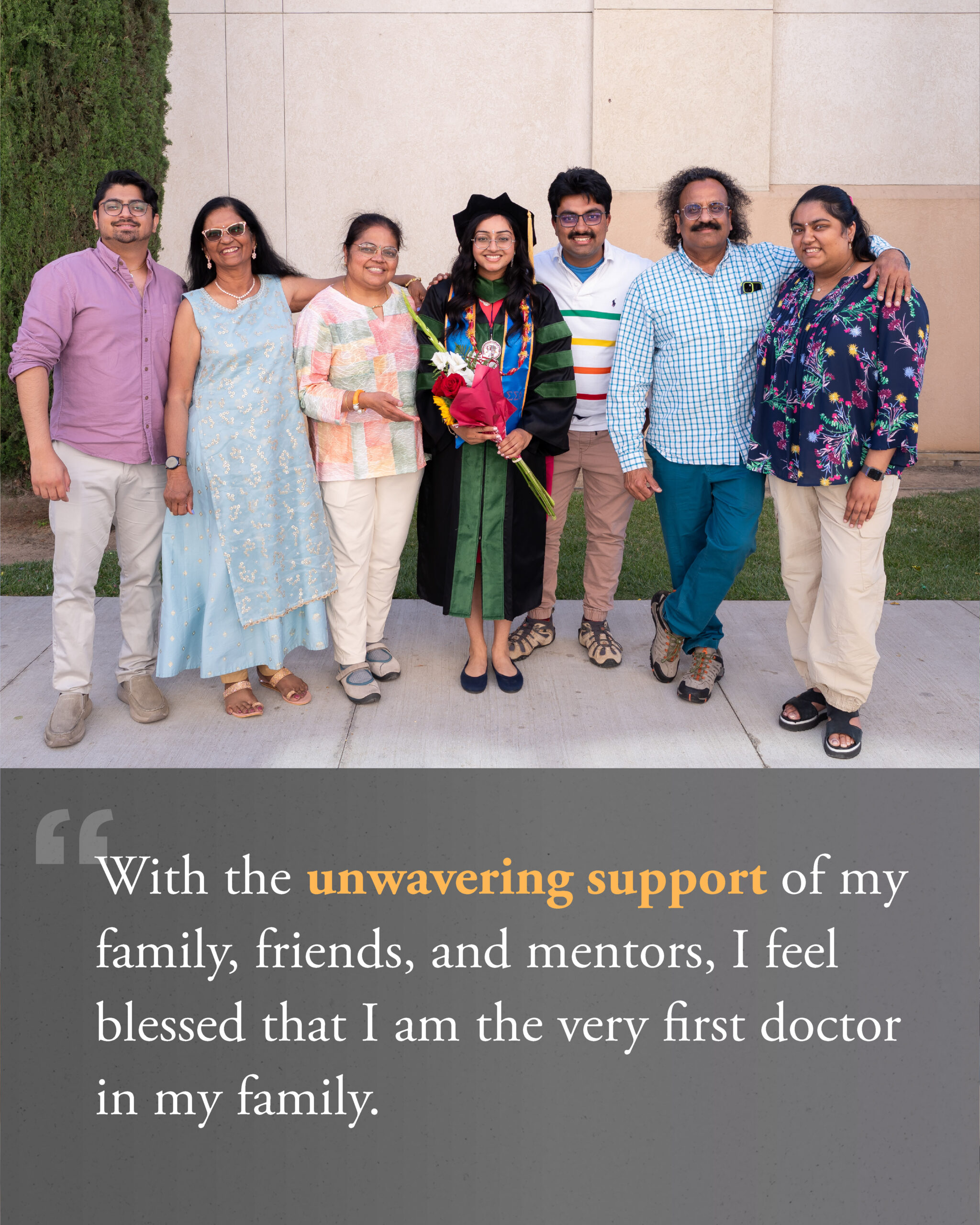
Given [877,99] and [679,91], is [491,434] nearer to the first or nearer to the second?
[679,91]

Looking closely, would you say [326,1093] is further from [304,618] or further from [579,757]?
[304,618]

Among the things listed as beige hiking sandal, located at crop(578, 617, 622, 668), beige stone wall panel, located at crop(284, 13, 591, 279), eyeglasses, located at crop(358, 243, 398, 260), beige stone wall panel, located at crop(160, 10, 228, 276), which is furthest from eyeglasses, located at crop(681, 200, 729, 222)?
beige stone wall panel, located at crop(160, 10, 228, 276)

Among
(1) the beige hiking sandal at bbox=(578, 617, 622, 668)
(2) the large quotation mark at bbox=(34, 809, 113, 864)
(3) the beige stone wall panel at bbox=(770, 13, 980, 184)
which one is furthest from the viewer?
(3) the beige stone wall panel at bbox=(770, 13, 980, 184)

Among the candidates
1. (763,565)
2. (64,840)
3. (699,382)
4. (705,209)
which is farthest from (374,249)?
(763,565)

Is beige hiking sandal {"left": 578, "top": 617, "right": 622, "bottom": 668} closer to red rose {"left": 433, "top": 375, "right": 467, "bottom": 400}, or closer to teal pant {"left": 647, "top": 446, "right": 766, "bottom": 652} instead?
teal pant {"left": 647, "top": 446, "right": 766, "bottom": 652}

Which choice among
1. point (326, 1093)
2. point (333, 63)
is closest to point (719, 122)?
point (333, 63)

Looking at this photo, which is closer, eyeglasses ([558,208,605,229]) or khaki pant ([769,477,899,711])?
khaki pant ([769,477,899,711])

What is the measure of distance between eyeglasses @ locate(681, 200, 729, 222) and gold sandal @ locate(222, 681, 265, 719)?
2587mm

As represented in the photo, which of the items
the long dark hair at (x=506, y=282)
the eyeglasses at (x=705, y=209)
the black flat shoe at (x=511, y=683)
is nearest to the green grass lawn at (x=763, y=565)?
the black flat shoe at (x=511, y=683)

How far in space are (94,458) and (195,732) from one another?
1139 millimetres

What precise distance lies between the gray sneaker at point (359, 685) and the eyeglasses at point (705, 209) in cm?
227

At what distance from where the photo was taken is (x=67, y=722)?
14.9 feet

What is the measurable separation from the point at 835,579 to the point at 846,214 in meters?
1.29

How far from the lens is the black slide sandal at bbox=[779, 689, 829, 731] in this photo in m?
4.69
